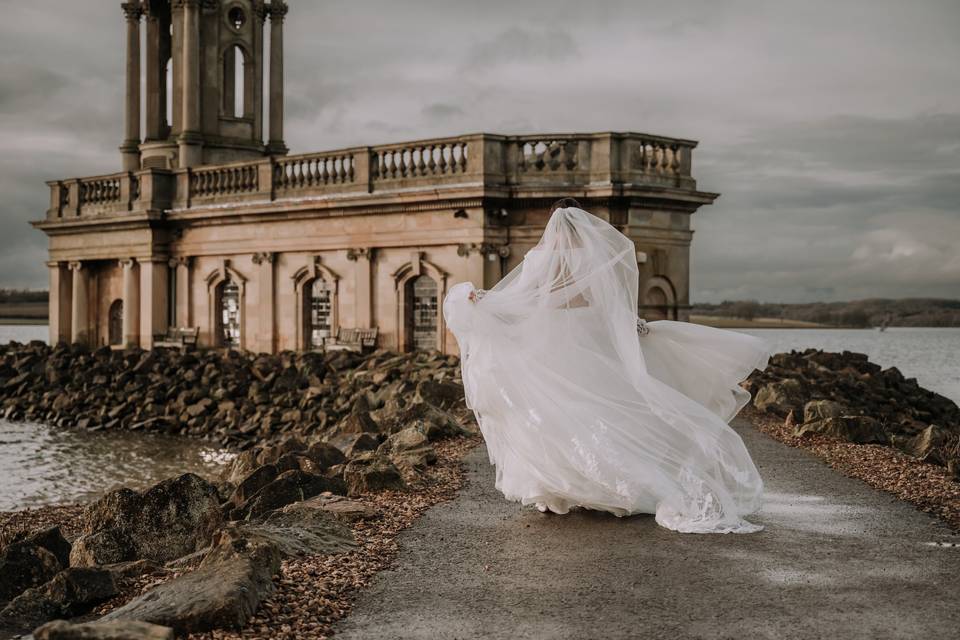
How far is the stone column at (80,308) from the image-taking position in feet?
113

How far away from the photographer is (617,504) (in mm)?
8203

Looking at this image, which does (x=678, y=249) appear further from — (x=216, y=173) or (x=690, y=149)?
(x=216, y=173)

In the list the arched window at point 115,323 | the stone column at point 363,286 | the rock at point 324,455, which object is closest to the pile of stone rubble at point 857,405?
the rock at point 324,455

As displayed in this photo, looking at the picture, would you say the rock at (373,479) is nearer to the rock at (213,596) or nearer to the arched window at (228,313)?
the rock at (213,596)

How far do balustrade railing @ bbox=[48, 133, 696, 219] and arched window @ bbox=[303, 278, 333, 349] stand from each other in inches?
104

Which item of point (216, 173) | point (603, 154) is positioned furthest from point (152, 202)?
point (603, 154)

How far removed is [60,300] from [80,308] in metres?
1.57

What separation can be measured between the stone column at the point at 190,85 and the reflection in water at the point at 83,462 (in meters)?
10.00

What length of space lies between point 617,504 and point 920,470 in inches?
189

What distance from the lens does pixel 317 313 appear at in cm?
2877

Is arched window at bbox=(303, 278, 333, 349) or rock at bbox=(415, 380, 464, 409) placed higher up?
arched window at bbox=(303, 278, 333, 349)

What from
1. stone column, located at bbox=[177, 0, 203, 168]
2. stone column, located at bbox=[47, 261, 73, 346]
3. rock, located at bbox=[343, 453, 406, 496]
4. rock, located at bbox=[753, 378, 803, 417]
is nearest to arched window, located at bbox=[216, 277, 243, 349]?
stone column, located at bbox=[177, 0, 203, 168]

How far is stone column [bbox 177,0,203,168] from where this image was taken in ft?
106

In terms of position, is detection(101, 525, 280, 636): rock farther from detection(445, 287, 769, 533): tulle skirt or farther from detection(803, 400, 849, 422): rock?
detection(803, 400, 849, 422): rock
